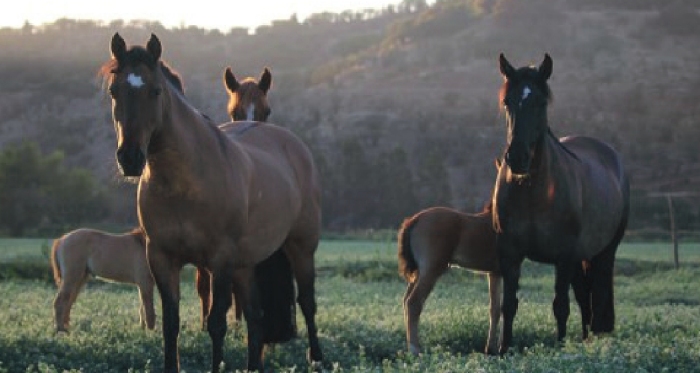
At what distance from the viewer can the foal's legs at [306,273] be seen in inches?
395

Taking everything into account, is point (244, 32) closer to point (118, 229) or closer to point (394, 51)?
point (394, 51)

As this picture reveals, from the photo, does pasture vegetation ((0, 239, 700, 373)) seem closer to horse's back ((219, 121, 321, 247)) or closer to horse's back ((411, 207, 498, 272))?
horse's back ((411, 207, 498, 272))

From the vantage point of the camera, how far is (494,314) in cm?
1132

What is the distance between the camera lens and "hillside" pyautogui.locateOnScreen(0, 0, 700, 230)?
57156 mm

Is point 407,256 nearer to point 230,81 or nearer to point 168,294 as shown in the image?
point 230,81

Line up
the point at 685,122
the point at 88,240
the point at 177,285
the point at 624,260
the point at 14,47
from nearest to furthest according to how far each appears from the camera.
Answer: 1. the point at 177,285
2. the point at 88,240
3. the point at 624,260
4. the point at 685,122
5. the point at 14,47

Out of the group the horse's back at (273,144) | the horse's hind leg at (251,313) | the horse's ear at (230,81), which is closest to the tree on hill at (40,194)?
the horse's ear at (230,81)

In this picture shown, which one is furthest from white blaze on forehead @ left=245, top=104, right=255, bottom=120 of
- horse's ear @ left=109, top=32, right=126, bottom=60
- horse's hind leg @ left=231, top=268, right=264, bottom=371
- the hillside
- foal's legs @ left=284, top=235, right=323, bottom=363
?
the hillside

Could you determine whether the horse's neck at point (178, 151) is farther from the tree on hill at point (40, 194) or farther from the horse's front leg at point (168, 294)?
the tree on hill at point (40, 194)

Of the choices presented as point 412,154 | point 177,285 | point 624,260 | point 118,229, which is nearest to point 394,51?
point 412,154

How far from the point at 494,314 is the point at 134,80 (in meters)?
5.45

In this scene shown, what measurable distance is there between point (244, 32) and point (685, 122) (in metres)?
70.7

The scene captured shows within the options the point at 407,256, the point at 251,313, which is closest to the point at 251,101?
the point at 407,256

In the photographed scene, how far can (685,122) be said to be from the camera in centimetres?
6512
